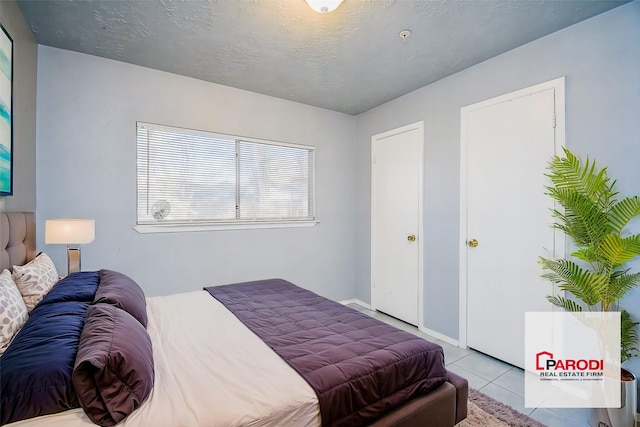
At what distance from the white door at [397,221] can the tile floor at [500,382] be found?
0.68m

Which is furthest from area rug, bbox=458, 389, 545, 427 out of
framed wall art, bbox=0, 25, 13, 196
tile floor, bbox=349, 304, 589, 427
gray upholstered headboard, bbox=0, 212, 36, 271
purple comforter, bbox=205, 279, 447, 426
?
framed wall art, bbox=0, 25, 13, 196

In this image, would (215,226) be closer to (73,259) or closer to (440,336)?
(73,259)

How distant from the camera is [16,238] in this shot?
1867 millimetres

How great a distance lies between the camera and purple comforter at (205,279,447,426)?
1.27 m

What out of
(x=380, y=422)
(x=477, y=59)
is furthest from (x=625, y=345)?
(x=477, y=59)

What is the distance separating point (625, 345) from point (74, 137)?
4.25 m

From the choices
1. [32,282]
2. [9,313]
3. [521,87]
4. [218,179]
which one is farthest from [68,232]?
[521,87]

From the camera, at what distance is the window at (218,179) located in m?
2.94

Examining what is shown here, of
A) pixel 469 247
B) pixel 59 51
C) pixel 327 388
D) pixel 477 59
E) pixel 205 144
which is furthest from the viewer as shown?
pixel 205 144

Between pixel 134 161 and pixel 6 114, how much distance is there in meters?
1.08

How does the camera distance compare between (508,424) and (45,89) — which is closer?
(508,424)

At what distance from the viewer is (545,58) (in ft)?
7.61

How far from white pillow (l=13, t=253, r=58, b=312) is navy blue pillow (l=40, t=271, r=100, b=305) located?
4 cm

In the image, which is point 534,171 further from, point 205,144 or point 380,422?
point 205,144
